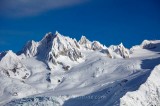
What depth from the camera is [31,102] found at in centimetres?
18112

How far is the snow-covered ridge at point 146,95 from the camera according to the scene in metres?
116

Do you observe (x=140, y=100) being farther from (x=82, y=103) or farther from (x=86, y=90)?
(x=86, y=90)

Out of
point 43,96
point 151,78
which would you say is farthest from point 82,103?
point 151,78

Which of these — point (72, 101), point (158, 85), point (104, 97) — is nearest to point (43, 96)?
point (72, 101)

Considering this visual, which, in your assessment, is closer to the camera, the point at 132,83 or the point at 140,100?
the point at 140,100

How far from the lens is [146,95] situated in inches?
4747

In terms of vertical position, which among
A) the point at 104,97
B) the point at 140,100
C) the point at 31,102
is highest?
the point at 31,102

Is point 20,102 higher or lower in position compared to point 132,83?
higher

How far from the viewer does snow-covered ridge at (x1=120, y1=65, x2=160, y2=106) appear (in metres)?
116

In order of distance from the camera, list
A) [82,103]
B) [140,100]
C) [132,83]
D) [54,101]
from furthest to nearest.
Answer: [54,101]
[82,103]
[132,83]
[140,100]

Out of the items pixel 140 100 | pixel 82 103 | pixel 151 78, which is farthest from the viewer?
pixel 82 103

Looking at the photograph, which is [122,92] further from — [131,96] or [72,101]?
[72,101]

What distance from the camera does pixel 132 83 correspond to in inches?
5423

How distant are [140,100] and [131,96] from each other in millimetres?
2512
